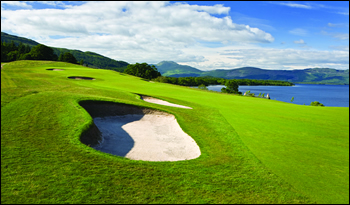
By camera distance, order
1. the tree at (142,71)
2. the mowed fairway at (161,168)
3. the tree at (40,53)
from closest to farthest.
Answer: the mowed fairway at (161,168)
the tree at (40,53)
the tree at (142,71)

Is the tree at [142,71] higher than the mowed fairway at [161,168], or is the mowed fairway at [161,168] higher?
the tree at [142,71]

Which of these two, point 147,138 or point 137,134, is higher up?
point 137,134

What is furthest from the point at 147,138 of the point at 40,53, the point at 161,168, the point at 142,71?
the point at 40,53

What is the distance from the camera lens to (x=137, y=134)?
45.8 ft

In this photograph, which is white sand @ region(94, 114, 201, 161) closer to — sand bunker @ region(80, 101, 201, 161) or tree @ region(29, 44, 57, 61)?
sand bunker @ region(80, 101, 201, 161)

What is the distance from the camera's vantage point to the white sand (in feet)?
35.2

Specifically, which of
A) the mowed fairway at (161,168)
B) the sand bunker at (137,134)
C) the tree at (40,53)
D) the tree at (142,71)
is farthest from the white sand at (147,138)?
the tree at (40,53)

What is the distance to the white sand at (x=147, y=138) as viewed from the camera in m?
10.7

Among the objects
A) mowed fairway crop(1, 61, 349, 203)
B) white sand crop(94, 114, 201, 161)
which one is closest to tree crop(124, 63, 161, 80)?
white sand crop(94, 114, 201, 161)

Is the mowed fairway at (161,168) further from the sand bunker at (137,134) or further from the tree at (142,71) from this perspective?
the tree at (142,71)

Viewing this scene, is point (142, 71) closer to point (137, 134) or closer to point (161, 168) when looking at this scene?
point (137, 134)

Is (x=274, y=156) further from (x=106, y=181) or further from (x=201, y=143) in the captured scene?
(x=106, y=181)

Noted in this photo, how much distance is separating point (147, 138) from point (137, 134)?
106 cm

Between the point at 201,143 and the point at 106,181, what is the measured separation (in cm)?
636
